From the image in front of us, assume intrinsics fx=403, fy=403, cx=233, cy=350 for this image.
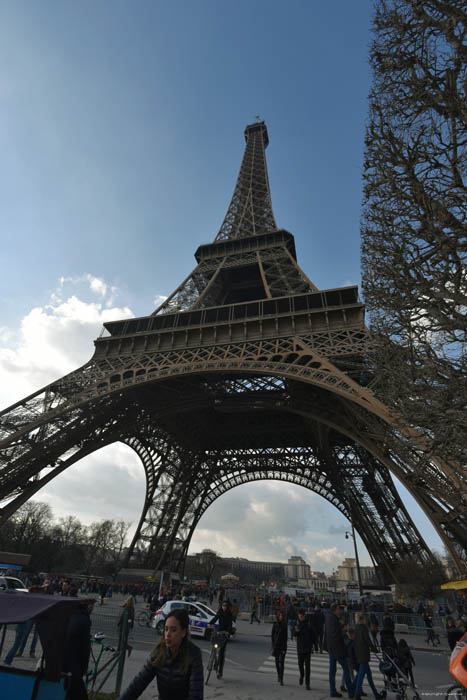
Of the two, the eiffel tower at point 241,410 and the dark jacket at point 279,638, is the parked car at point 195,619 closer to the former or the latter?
the dark jacket at point 279,638

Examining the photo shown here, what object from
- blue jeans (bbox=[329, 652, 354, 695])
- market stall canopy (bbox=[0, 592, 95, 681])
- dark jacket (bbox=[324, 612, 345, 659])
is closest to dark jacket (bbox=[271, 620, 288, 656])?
dark jacket (bbox=[324, 612, 345, 659])

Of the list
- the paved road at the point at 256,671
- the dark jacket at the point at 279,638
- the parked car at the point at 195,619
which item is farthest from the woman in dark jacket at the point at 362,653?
the parked car at the point at 195,619

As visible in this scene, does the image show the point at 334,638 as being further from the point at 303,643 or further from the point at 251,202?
the point at 251,202

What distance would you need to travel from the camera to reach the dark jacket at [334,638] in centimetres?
723

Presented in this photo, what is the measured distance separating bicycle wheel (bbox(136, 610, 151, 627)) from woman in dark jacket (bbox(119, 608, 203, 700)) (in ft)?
52.0

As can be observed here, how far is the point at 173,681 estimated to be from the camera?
2.64 meters

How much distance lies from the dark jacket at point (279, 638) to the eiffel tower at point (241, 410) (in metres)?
6.25

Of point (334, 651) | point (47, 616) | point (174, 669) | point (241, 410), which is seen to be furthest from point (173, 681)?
point (241, 410)

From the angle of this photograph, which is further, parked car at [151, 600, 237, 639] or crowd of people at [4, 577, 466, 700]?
parked car at [151, 600, 237, 639]

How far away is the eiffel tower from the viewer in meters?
17.9

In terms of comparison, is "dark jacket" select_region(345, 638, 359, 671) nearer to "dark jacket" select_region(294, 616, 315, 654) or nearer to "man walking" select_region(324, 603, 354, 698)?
"man walking" select_region(324, 603, 354, 698)

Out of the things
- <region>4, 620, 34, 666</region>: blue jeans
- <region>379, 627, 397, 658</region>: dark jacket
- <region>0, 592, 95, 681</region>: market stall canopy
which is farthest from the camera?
<region>379, 627, 397, 658</region>: dark jacket

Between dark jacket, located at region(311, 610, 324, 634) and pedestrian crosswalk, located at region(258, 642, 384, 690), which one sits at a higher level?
dark jacket, located at region(311, 610, 324, 634)

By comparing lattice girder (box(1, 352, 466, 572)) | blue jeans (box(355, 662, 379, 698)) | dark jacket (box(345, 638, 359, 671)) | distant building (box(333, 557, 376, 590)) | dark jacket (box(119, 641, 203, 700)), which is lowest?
blue jeans (box(355, 662, 379, 698))
